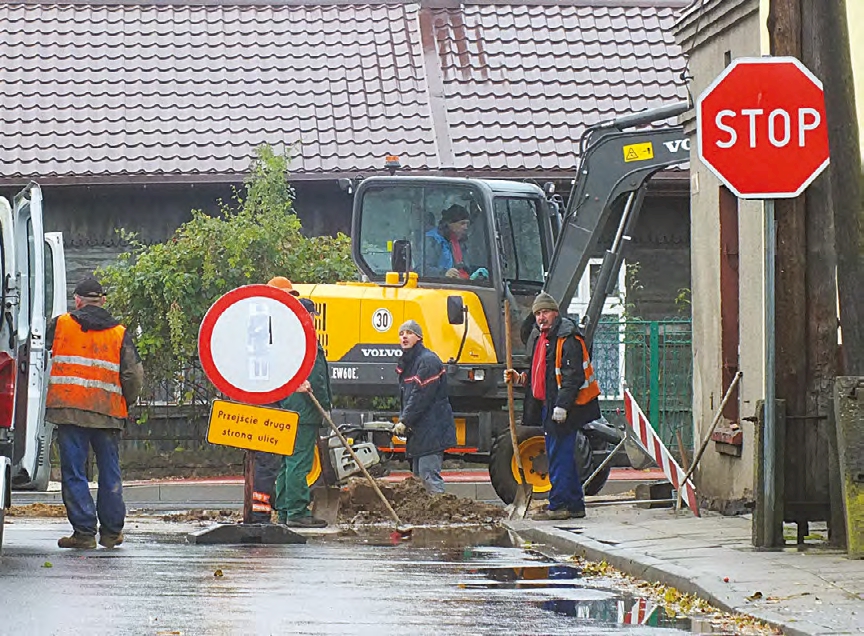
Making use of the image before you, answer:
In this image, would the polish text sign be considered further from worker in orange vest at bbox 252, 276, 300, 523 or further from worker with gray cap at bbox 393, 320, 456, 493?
worker with gray cap at bbox 393, 320, 456, 493

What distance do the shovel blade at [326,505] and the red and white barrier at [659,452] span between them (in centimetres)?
250

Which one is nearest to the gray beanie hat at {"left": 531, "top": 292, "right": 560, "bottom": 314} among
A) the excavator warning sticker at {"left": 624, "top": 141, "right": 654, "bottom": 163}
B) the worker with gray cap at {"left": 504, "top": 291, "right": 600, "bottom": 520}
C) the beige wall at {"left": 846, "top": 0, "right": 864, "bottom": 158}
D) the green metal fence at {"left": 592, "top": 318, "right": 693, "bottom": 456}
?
the worker with gray cap at {"left": 504, "top": 291, "right": 600, "bottom": 520}

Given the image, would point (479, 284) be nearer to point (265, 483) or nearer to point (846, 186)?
point (265, 483)

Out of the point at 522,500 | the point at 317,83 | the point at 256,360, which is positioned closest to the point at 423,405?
the point at 522,500

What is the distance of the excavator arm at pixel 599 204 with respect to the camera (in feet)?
59.4

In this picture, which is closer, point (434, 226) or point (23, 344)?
point (23, 344)

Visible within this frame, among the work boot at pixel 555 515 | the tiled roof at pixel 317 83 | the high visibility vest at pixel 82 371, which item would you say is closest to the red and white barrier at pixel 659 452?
the work boot at pixel 555 515

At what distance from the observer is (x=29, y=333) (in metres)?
12.3

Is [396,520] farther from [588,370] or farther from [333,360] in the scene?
[333,360]

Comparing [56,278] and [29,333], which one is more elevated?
[56,278]

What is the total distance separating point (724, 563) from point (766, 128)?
8.19 feet

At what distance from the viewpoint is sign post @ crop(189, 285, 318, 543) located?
1302cm

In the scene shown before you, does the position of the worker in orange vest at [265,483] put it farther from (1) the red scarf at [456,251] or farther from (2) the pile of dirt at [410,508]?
(1) the red scarf at [456,251]

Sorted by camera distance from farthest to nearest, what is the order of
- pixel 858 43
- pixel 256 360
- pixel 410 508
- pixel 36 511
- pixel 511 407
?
pixel 36 511 → pixel 511 407 → pixel 410 508 → pixel 858 43 → pixel 256 360
